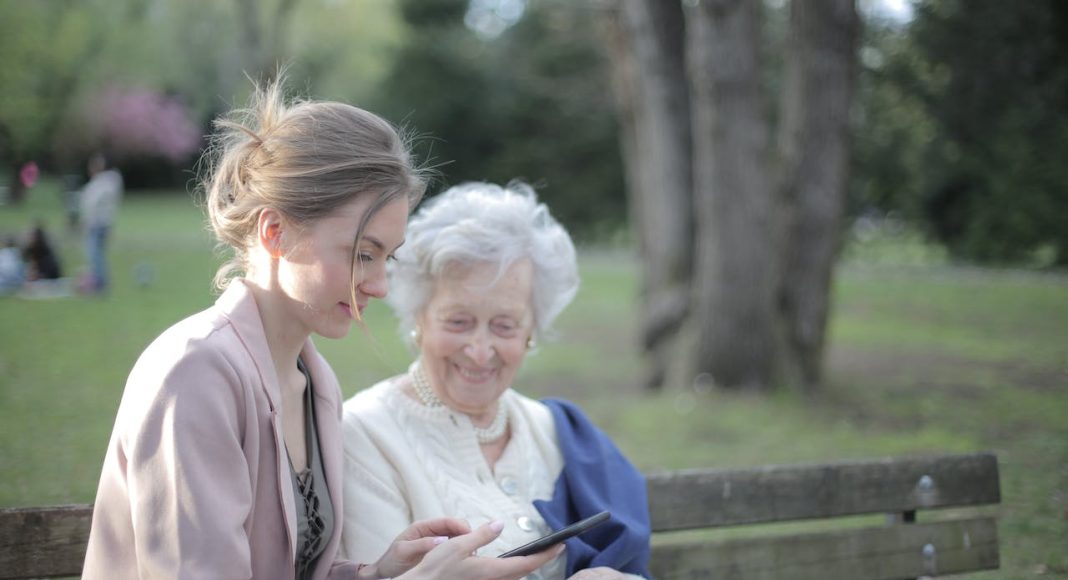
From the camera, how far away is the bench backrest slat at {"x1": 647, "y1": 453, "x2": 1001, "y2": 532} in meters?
3.12

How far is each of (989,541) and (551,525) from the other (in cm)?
166

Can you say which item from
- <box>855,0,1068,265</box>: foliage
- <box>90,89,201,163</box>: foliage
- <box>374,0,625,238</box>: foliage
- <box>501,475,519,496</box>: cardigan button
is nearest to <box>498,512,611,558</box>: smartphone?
<box>501,475,519,496</box>: cardigan button

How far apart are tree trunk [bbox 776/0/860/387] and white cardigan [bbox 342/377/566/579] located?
19.3 ft

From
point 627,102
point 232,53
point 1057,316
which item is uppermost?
point 232,53

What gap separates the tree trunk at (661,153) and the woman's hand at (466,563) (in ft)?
24.0

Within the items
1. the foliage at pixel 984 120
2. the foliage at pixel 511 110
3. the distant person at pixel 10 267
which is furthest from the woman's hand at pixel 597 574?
the foliage at pixel 511 110

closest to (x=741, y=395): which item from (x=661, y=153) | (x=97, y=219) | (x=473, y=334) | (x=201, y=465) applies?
(x=661, y=153)

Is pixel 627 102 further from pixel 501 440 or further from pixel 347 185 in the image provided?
pixel 347 185

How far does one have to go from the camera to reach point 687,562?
3164mm

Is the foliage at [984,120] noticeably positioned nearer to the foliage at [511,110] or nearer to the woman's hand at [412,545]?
the foliage at [511,110]

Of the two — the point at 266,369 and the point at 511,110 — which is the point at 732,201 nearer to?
the point at 266,369

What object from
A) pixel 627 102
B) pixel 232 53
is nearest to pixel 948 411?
pixel 627 102

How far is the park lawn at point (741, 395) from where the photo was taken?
5297 mm

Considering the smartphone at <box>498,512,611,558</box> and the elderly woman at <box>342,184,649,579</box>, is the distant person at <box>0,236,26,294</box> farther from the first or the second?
the smartphone at <box>498,512,611,558</box>
